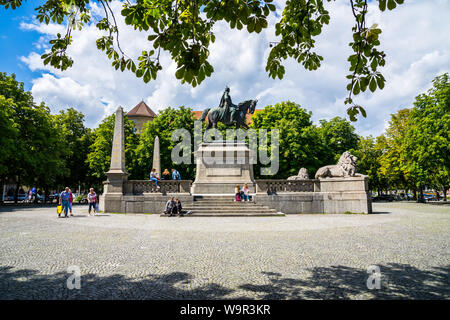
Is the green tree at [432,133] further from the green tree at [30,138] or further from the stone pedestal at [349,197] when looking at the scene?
the green tree at [30,138]

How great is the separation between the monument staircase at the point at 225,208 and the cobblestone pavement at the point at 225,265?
600cm

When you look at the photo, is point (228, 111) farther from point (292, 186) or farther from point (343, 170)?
point (343, 170)

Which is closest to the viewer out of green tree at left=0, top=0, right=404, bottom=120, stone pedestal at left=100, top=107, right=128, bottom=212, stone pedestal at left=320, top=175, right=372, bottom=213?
green tree at left=0, top=0, right=404, bottom=120

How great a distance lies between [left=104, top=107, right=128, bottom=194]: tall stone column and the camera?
15.9m

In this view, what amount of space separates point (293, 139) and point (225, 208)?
60.2 feet

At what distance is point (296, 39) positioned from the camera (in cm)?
400

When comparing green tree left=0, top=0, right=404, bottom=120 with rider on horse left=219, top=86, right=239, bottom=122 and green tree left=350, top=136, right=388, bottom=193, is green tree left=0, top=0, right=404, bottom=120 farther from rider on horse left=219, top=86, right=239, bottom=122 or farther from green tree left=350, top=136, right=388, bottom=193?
green tree left=350, top=136, right=388, bottom=193

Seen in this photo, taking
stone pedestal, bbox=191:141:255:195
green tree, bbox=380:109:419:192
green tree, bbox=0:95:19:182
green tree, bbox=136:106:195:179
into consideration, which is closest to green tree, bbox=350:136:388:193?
green tree, bbox=380:109:419:192

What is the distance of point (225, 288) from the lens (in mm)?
3574

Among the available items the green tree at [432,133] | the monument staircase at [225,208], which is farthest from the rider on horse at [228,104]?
the green tree at [432,133]

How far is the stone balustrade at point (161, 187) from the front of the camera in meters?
16.1

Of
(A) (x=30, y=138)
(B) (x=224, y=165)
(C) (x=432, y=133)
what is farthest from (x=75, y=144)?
(C) (x=432, y=133)

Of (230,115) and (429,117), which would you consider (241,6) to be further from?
(429,117)

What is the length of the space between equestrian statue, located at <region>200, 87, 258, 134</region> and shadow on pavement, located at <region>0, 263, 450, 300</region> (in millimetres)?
17357
